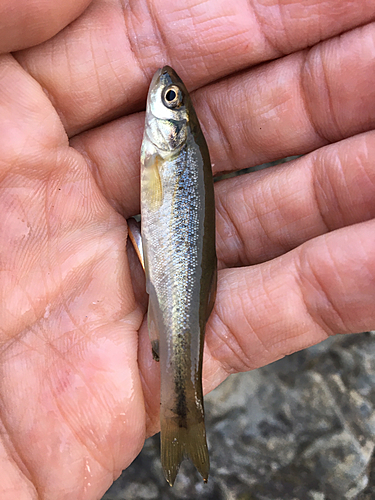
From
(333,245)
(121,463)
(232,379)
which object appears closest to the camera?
(333,245)

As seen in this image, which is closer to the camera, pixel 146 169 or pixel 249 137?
pixel 146 169

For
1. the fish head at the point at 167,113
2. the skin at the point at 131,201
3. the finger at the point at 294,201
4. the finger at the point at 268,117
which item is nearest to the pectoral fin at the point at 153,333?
the skin at the point at 131,201

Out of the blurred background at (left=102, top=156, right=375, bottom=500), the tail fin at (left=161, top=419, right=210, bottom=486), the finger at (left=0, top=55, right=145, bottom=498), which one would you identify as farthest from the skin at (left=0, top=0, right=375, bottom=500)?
the blurred background at (left=102, top=156, right=375, bottom=500)

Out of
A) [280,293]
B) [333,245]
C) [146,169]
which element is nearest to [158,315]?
[280,293]

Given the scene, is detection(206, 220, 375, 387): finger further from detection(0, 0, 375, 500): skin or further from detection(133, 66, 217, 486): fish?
detection(133, 66, 217, 486): fish

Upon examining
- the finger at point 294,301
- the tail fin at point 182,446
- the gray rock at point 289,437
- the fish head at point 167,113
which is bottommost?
the gray rock at point 289,437

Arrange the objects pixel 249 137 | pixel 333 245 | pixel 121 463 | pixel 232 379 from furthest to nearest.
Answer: pixel 232 379 → pixel 249 137 → pixel 121 463 → pixel 333 245

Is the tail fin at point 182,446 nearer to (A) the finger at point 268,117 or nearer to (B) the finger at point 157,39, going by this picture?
(A) the finger at point 268,117

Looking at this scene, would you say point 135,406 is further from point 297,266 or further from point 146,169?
point 146,169
